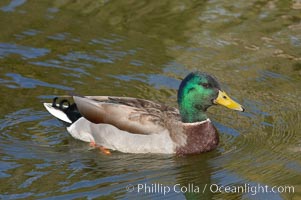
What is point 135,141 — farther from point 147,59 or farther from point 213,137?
point 147,59

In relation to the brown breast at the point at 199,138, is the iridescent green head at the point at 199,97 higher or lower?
higher

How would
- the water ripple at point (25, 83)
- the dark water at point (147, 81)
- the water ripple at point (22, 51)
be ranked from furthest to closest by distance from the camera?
the water ripple at point (22, 51) → the water ripple at point (25, 83) → the dark water at point (147, 81)

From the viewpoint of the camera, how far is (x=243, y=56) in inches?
521

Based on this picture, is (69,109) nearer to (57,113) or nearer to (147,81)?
(57,113)

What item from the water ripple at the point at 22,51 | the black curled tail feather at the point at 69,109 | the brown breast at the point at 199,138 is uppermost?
the water ripple at the point at 22,51

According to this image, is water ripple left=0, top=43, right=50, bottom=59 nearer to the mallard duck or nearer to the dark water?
the dark water

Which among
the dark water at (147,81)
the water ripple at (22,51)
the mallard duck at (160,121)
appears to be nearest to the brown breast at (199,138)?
the mallard duck at (160,121)

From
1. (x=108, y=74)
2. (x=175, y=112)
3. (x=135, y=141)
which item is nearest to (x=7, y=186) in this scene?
(x=135, y=141)

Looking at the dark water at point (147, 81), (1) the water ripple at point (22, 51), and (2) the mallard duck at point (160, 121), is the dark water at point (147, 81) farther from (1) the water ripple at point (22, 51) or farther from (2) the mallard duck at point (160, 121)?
(2) the mallard duck at point (160, 121)

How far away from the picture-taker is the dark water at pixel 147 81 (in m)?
9.55

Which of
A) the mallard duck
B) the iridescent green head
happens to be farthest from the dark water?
the iridescent green head

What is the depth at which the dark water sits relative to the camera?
31.3ft

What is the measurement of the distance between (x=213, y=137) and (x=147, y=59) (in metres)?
2.78

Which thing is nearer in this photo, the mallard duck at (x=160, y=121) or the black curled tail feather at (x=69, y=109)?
the mallard duck at (x=160, y=121)
